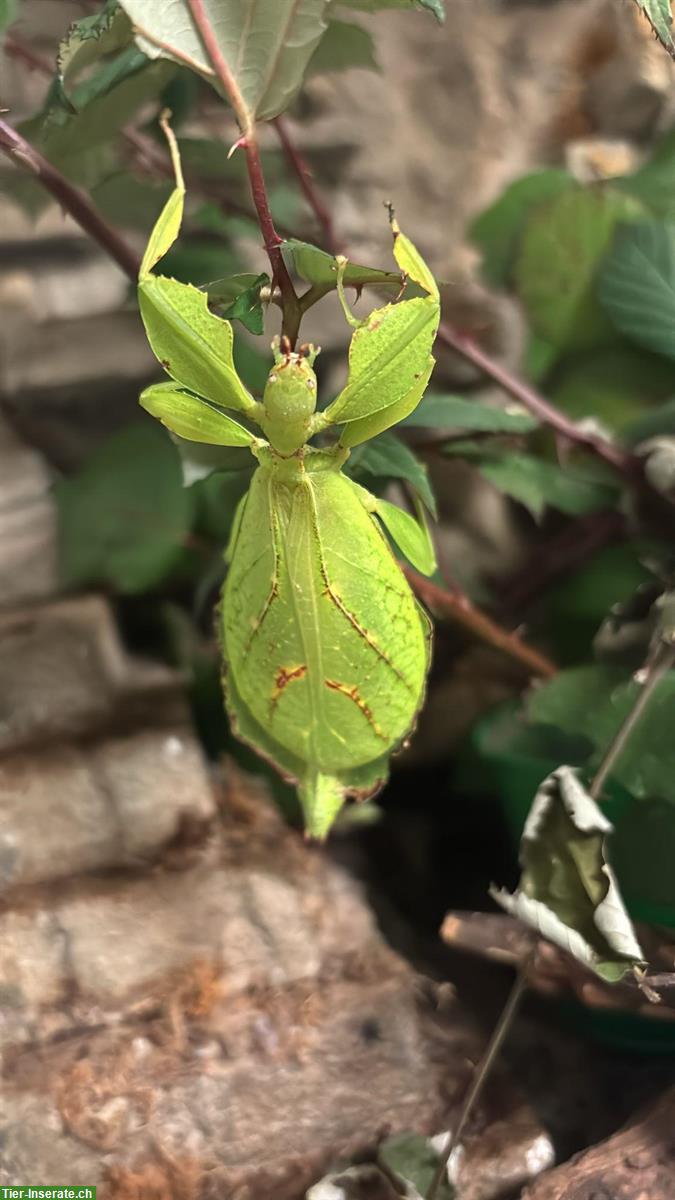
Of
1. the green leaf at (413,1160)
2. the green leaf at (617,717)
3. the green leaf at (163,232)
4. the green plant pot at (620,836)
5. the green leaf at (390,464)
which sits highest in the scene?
the green leaf at (163,232)

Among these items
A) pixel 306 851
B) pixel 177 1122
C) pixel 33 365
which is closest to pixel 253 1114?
pixel 177 1122

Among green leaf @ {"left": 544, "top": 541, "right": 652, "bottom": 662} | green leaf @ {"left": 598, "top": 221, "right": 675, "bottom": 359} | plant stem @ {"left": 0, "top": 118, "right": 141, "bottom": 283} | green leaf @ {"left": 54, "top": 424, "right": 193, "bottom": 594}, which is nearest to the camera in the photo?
plant stem @ {"left": 0, "top": 118, "right": 141, "bottom": 283}

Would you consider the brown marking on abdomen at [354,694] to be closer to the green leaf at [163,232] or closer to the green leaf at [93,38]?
the green leaf at [163,232]

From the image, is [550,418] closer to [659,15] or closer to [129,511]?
[659,15]

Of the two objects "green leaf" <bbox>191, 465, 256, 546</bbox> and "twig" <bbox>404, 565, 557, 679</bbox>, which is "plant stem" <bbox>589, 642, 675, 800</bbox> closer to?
"twig" <bbox>404, 565, 557, 679</bbox>

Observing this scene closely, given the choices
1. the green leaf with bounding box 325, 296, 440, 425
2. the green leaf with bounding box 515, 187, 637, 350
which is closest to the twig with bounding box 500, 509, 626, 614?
the green leaf with bounding box 515, 187, 637, 350

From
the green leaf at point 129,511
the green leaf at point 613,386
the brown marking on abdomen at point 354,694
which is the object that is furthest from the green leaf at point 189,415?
the green leaf at point 613,386
